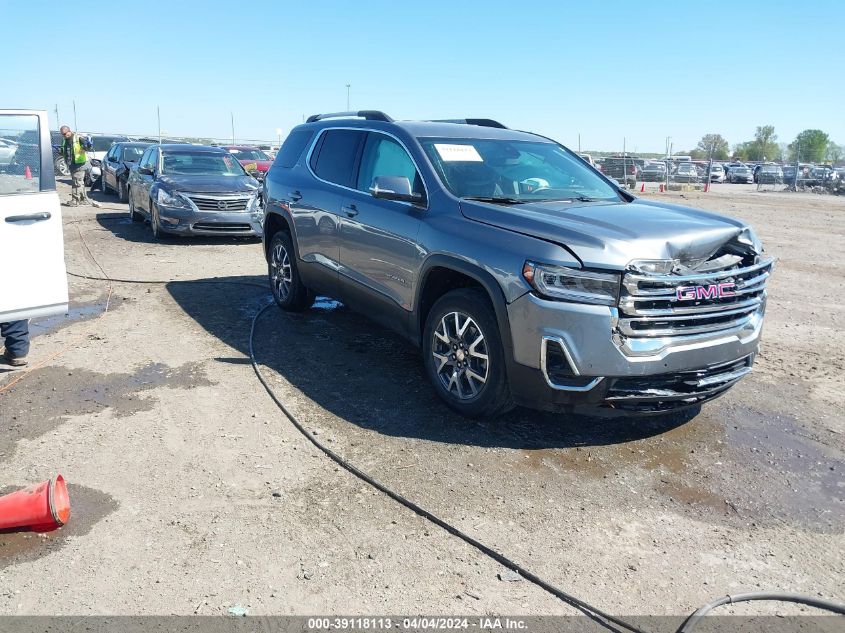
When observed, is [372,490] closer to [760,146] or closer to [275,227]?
[275,227]

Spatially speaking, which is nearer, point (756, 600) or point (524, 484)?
point (756, 600)

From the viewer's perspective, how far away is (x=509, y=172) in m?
5.45

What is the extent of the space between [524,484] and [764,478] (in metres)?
1.43

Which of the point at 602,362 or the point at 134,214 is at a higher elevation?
the point at 134,214

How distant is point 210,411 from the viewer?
16.4ft

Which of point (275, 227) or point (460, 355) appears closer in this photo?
point (460, 355)

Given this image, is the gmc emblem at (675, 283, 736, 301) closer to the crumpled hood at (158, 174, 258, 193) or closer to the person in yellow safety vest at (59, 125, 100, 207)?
the crumpled hood at (158, 174, 258, 193)

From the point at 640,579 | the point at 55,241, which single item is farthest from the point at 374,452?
the point at 55,241

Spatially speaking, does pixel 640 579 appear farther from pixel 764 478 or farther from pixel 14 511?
pixel 14 511

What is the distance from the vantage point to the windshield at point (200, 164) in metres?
13.2

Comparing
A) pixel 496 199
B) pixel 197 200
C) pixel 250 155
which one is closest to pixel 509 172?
pixel 496 199

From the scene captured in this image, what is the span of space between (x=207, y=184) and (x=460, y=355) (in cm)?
888

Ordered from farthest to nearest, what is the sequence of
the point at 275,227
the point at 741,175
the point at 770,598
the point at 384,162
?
1. the point at 741,175
2. the point at 275,227
3. the point at 384,162
4. the point at 770,598

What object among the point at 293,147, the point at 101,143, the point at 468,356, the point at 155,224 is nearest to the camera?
the point at 468,356
